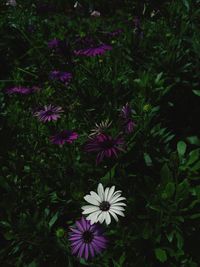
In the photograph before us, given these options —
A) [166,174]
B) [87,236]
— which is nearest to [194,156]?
[166,174]

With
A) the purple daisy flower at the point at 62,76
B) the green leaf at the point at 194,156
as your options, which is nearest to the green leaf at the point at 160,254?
the green leaf at the point at 194,156

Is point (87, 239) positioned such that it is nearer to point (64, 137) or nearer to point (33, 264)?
point (33, 264)

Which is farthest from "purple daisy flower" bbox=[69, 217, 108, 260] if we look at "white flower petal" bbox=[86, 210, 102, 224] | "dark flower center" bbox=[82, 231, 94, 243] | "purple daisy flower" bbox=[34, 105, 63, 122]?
"purple daisy flower" bbox=[34, 105, 63, 122]

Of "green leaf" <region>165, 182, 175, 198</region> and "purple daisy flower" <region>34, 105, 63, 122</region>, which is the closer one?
"green leaf" <region>165, 182, 175, 198</region>

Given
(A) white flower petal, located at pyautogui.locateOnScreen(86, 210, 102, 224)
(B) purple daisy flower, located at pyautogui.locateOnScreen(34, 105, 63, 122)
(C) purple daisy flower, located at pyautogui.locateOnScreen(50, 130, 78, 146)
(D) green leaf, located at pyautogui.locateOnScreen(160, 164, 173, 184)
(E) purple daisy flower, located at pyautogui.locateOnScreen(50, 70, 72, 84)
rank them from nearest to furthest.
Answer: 1. (A) white flower petal, located at pyautogui.locateOnScreen(86, 210, 102, 224)
2. (D) green leaf, located at pyautogui.locateOnScreen(160, 164, 173, 184)
3. (C) purple daisy flower, located at pyautogui.locateOnScreen(50, 130, 78, 146)
4. (B) purple daisy flower, located at pyautogui.locateOnScreen(34, 105, 63, 122)
5. (E) purple daisy flower, located at pyautogui.locateOnScreen(50, 70, 72, 84)

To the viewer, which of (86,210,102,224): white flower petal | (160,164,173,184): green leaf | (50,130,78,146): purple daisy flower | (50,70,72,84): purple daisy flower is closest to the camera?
(86,210,102,224): white flower petal

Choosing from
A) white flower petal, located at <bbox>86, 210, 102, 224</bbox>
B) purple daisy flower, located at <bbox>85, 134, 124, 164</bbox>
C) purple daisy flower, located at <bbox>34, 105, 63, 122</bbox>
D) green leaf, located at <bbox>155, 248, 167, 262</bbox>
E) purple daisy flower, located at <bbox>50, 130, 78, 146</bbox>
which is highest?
purple daisy flower, located at <bbox>85, 134, 124, 164</bbox>

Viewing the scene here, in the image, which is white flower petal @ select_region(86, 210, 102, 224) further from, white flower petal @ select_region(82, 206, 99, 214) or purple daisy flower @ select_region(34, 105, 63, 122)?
purple daisy flower @ select_region(34, 105, 63, 122)

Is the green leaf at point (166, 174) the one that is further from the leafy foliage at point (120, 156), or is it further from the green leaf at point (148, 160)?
the green leaf at point (148, 160)
